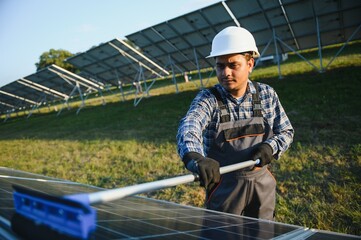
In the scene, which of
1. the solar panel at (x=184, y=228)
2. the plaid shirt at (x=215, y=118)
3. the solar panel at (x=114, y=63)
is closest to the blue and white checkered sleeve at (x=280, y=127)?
the plaid shirt at (x=215, y=118)

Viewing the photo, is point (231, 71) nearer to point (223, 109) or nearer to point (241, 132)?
point (223, 109)

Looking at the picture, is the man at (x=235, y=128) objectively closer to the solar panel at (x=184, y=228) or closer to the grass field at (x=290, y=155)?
the solar panel at (x=184, y=228)

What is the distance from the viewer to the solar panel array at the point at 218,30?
31.0 feet

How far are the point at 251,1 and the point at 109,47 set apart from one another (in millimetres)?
7576

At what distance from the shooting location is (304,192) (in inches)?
141

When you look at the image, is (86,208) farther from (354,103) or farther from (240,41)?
(354,103)

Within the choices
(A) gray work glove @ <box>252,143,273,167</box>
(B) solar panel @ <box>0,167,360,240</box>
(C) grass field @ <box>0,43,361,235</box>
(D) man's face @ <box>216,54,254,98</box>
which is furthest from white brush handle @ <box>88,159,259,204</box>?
(C) grass field @ <box>0,43,361,235</box>

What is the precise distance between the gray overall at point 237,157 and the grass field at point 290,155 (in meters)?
1.29

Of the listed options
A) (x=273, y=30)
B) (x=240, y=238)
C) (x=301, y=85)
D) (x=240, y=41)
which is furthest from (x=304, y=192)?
(x=273, y=30)

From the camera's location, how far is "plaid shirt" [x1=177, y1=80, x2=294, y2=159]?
75.5 inches

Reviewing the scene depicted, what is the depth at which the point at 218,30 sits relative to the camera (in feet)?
34.9

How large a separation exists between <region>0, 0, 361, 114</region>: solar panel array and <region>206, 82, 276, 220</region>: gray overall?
8.43 m

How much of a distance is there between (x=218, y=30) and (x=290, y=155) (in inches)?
288

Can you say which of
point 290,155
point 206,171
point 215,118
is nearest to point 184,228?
point 206,171
